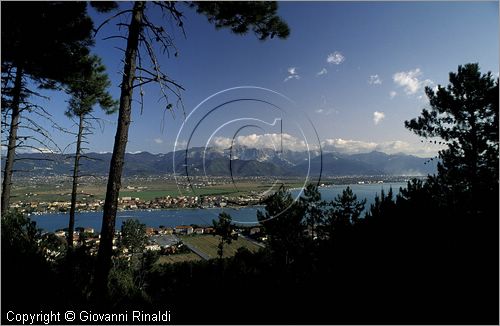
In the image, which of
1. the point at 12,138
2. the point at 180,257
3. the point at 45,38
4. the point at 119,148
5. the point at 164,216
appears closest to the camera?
the point at 119,148

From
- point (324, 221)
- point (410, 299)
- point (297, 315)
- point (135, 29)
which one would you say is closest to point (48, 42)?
point (135, 29)

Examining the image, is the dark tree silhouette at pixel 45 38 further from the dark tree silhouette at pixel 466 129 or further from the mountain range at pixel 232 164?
the dark tree silhouette at pixel 466 129

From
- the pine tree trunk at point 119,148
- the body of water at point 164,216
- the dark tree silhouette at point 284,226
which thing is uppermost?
the pine tree trunk at point 119,148

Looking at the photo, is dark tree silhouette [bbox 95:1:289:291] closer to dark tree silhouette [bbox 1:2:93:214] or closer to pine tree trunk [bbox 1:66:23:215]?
dark tree silhouette [bbox 1:2:93:214]

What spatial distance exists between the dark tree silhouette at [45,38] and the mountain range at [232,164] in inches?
112

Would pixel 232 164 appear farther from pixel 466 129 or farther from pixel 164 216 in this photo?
pixel 164 216

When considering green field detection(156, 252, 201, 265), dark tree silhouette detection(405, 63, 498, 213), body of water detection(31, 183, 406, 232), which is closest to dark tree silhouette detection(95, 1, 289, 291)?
dark tree silhouette detection(405, 63, 498, 213)

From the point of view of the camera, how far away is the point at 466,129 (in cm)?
1491

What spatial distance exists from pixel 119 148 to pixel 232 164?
539cm

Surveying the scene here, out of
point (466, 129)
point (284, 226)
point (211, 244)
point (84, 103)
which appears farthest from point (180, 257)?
point (466, 129)

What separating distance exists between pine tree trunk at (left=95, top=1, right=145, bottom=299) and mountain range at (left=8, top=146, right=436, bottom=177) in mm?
1073

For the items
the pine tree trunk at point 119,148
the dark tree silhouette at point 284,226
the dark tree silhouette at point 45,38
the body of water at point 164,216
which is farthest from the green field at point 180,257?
the pine tree trunk at point 119,148

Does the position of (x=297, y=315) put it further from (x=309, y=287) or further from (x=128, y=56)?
(x=128, y=56)

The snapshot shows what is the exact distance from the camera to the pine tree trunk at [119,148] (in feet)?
19.2
